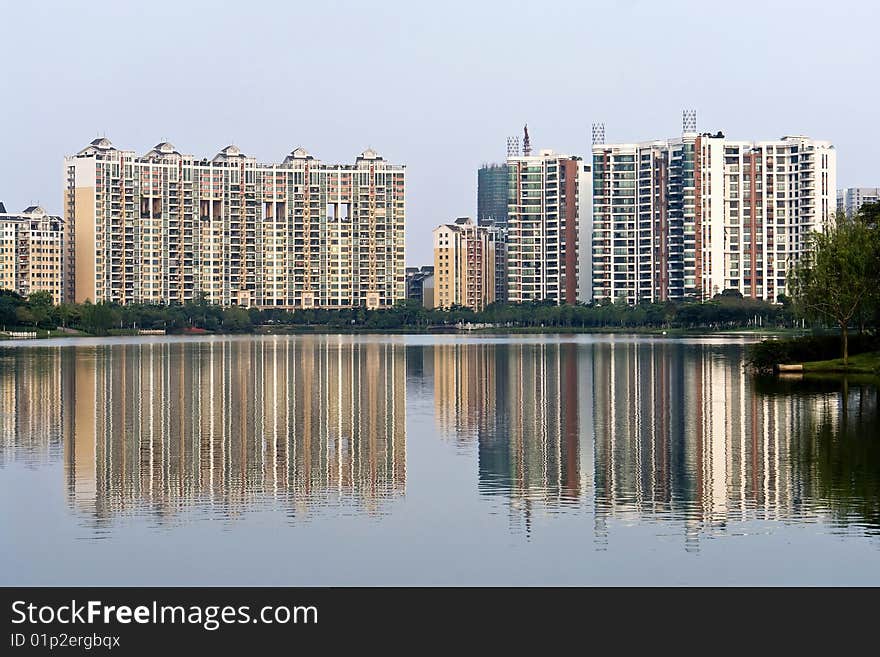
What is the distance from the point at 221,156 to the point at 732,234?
6695 cm

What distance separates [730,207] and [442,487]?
133192mm

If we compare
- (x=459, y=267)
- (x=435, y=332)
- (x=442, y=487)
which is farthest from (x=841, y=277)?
(x=459, y=267)

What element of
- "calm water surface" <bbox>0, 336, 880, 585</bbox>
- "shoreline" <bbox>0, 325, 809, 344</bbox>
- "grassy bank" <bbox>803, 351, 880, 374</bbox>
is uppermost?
"shoreline" <bbox>0, 325, 809, 344</bbox>

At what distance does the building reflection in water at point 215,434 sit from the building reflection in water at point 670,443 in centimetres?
202

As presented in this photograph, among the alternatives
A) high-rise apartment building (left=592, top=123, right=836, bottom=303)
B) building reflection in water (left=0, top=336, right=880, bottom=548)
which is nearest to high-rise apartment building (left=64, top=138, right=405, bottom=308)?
high-rise apartment building (left=592, top=123, right=836, bottom=303)

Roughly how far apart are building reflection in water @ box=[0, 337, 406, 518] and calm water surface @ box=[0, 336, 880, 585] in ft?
0.31

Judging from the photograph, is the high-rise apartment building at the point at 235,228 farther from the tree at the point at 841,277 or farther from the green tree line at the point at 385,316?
the tree at the point at 841,277

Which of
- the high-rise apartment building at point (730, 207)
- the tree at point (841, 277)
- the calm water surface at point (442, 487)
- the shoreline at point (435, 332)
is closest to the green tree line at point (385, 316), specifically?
the shoreline at point (435, 332)

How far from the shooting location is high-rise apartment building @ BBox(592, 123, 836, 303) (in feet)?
481

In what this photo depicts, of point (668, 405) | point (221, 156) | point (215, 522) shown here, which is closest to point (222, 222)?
point (221, 156)

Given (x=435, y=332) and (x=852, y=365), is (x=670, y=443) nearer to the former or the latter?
(x=852, y=365)

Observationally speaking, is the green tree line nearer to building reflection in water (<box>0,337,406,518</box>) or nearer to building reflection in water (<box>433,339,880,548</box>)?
building reflection in water (<box>433,339,880,548</box>)

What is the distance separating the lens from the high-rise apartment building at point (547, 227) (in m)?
167

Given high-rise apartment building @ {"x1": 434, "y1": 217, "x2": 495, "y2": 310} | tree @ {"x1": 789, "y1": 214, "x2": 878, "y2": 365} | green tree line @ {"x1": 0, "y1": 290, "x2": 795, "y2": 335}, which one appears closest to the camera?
tree @ {"x1": 789, "y1": 214, "x2": 878, "y2": 365}
